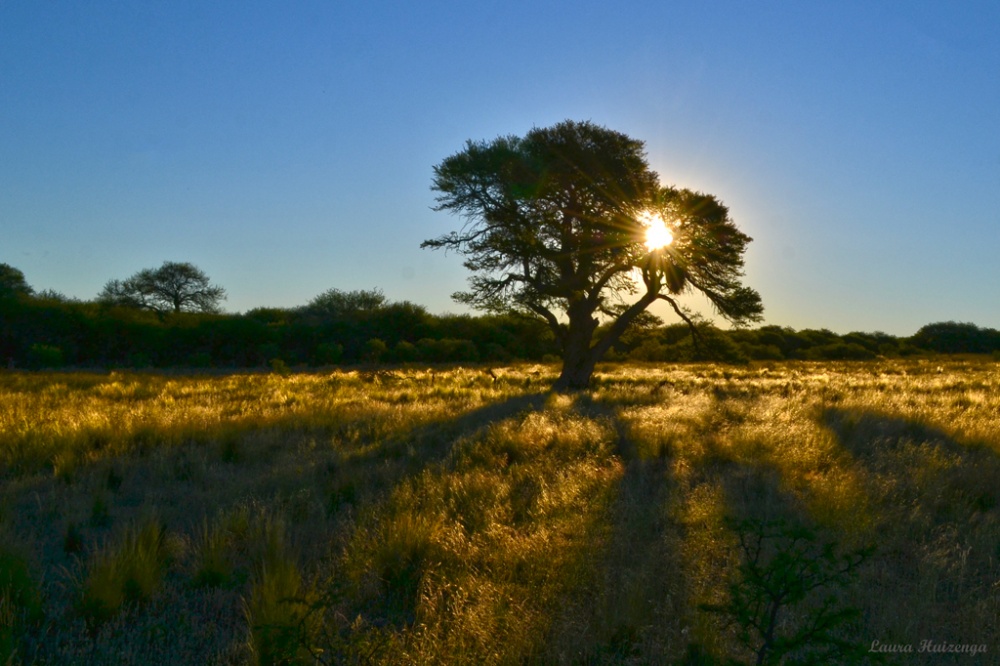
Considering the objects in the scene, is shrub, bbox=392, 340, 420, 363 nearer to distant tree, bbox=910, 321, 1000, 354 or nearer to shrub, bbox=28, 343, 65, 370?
shrub, bbox=28, 343, 65, 370

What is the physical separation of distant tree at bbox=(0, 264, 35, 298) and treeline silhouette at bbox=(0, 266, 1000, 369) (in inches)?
14.3

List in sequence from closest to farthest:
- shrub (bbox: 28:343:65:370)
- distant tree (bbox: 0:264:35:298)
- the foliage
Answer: the foliage, shrub (bbox: 28:343:65:370), distant tree (bbox: 0:264:35:298)

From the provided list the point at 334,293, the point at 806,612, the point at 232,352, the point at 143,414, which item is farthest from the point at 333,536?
the point at 334,293

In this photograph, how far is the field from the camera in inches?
144

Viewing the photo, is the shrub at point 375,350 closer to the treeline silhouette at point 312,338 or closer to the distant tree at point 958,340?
the treeline silhouette at point 312,338

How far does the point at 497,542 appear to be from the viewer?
504 cm

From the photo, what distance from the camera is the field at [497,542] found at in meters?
3.65

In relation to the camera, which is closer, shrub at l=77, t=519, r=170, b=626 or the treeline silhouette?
shrub at l=77, t=519, r=170, b=626

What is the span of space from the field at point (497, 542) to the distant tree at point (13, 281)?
157 feet

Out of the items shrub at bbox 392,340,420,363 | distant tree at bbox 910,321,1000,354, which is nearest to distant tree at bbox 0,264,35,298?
shrub at bbox 392,340,420,363

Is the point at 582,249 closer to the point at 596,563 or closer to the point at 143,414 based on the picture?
the point at 143,414

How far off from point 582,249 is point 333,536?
16249 mm

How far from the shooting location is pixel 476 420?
11906mm

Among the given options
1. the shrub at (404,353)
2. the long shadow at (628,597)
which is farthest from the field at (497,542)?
the shrub at (404,353)
